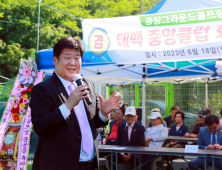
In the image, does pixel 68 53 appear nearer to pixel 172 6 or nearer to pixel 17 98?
pixel 17 98

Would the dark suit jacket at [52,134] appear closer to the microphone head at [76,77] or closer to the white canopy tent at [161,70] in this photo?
the microphone head at [76,77]

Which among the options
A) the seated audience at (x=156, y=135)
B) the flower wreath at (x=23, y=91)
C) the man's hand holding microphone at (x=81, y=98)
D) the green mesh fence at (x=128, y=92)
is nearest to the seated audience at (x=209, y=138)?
the seated audience at (x=156, y=135)

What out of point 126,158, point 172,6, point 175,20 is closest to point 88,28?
point 175,20

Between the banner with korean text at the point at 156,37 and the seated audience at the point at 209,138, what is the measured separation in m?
1.55

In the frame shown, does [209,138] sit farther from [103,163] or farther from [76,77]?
[76,77]

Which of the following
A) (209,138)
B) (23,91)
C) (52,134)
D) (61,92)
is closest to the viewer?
(52,134)

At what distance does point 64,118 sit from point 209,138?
4.29m

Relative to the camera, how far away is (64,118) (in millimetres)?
1584

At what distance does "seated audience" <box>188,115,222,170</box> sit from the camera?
4934 millimetres

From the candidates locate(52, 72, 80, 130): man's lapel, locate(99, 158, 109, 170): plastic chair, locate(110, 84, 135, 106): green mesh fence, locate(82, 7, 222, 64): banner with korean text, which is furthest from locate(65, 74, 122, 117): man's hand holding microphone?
locate(110, 84, 135, 106): green mesh fence

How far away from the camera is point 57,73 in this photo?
186cm

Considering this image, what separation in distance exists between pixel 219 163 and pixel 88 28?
10.6 ft

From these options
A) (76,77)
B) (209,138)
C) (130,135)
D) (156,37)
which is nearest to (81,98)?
(76,77)

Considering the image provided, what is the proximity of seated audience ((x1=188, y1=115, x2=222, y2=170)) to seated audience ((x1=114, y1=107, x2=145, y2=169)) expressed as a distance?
3.65ft
